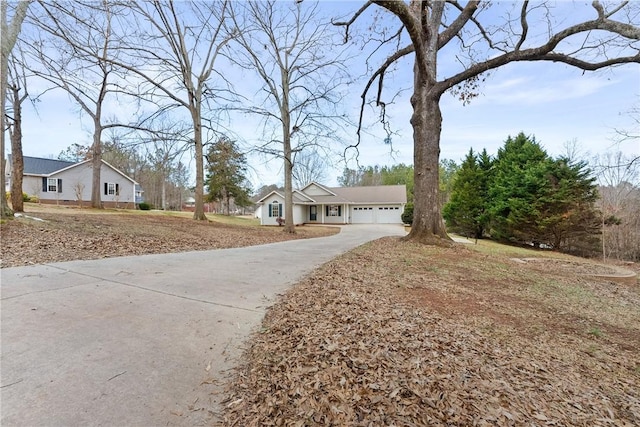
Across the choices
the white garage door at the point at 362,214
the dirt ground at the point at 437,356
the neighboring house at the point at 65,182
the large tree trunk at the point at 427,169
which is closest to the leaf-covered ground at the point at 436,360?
the dirt ground at the point at 437,356

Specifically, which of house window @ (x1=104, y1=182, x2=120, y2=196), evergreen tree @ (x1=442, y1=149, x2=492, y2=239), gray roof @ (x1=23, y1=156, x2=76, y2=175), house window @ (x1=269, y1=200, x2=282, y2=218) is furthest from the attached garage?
gray roof @ (x1=23, y1=156, x2=76, y2=175)

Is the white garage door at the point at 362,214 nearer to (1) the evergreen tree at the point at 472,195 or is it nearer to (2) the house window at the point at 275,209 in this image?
(2) the house window at the point at 275,209

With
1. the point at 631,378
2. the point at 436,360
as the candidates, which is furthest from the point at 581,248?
the point at 436,360

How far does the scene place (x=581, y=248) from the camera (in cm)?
1683

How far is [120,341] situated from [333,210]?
1138 inches

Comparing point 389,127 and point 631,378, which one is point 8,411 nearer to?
point 631,378

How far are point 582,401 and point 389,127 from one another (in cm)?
1099

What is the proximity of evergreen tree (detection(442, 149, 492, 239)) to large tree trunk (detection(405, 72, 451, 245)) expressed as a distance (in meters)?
14.3

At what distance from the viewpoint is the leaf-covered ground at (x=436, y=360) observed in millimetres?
1717

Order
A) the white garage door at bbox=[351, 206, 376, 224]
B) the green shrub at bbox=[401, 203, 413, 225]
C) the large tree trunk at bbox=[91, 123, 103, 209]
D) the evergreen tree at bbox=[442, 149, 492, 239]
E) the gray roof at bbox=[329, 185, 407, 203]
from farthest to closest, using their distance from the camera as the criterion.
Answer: the white garage door at bbox=[351, 206, 376, 224] < the gray roof at bbox=[329, 185, 407, 203] < the green shrub at bbox=[401, 203, 413, 225] < the evergreen tree at bbox=[442, 149, 492, 239] < the large tree trunk at bbox=[91, 123, 103, 209]

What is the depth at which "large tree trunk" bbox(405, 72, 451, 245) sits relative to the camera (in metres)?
8.62

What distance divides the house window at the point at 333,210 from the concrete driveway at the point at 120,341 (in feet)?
85.9

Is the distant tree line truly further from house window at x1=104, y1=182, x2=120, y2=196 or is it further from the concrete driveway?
house window at x1=104, y1=182, x2=120, y2=196

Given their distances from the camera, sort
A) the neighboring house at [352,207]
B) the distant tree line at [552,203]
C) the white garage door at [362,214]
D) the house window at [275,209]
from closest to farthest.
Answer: the distant tree line at [552,203] < the house window at [275,209] < the neighboring house at [352,207] < the white garage door at [362,214]
